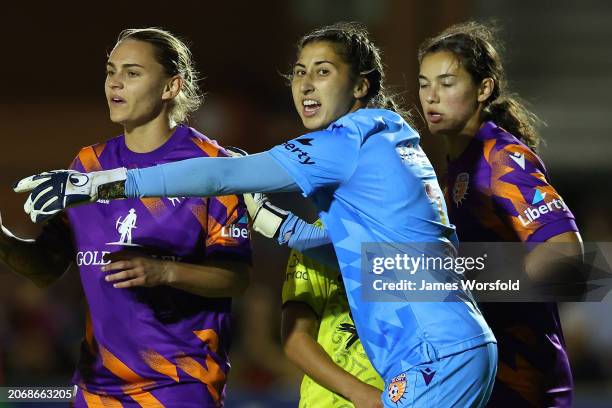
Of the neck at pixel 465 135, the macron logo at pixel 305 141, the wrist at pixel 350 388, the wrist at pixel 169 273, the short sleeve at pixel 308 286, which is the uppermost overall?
the neck at pixel 465 135

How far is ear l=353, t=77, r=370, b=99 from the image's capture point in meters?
3.80


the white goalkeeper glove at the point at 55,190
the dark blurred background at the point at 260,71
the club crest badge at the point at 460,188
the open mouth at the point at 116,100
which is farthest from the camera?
the dark blurred background at the point at 260,71

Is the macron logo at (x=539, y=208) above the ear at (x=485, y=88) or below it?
below

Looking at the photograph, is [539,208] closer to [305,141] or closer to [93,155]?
[305,141]

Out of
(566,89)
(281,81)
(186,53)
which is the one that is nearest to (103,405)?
(186,53)

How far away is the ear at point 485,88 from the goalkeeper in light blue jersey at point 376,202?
3.62 feet

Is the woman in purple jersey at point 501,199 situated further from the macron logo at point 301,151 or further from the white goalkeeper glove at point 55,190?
the white goalkeeper glove at point 55,190

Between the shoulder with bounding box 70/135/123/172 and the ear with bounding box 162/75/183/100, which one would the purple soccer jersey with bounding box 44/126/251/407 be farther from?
the ear with bounding box 162/75/183/100

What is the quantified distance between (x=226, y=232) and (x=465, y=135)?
3.79ft

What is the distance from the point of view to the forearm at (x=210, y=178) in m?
3.26

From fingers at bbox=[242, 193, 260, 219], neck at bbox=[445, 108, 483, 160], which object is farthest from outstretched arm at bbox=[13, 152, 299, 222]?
neck at bbox=[445, 108, 483, 160]

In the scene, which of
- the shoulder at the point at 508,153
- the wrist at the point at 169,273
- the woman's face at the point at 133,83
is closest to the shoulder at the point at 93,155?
the woman's face at the point at 133,83

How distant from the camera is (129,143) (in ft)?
13.9

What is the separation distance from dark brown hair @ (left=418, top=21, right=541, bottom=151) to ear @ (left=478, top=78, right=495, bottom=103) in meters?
0.02
